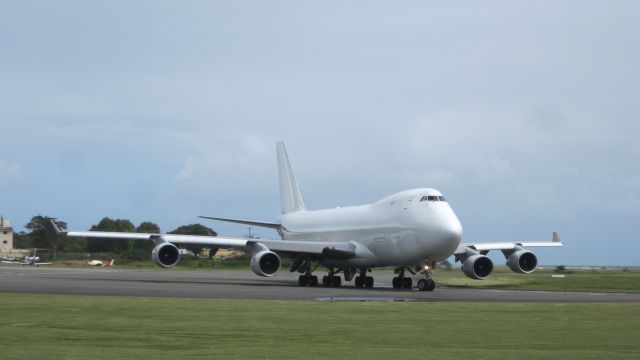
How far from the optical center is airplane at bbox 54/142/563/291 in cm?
3747

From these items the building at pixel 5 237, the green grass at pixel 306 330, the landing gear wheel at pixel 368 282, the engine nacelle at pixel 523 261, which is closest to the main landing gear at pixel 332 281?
the landing gear wheel at pixel 368 282

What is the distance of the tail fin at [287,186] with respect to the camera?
56.0 meters

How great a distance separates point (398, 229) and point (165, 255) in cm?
1160

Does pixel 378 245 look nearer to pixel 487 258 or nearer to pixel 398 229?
pixel 398 229

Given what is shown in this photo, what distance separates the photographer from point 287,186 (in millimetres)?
57281

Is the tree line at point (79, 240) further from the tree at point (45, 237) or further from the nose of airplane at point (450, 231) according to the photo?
the nose of airplane at point (450, 231)

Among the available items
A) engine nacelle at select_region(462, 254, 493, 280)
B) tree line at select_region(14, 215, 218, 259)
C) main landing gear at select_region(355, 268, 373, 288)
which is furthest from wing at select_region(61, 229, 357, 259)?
tree line at select_region(14, 215, 218, 259)

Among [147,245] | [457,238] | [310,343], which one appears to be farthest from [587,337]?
[147,245]

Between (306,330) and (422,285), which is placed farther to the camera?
(422,285)

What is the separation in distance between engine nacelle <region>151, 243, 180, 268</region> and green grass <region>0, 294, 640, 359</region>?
1875 centimetres

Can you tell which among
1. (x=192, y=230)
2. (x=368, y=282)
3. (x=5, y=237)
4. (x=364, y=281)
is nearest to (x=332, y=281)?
(x=364, y=281)

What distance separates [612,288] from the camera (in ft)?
131

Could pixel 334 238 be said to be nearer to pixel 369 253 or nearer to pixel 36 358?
pixel 369 253

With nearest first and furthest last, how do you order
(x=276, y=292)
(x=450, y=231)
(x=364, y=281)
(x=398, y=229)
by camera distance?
(x=276, y=292) < (x=450, y=231) < (x=398, y=229) < (x=364, y=281)
